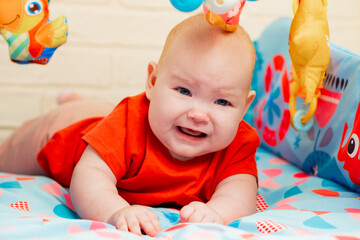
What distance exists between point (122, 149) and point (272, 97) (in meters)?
0.51

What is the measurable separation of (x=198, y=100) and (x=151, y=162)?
155 millimetres

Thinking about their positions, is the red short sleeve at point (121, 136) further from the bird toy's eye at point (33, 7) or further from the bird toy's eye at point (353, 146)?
the bird toy's eye at point (353, 146)

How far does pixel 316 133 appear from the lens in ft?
3.33

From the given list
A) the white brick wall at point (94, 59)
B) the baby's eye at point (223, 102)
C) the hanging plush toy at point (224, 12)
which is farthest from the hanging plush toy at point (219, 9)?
the white brick wall at point (94, 59)

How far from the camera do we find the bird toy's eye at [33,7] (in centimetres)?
70

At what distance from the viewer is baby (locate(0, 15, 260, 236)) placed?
771mm

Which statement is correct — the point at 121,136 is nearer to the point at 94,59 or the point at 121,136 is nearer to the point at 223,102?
the point at 223,102

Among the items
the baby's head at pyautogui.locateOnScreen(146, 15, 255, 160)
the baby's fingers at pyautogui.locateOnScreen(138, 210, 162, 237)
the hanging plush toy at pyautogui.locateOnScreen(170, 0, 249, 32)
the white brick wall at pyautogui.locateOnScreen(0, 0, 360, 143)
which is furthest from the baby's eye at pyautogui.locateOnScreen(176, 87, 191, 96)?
the white brick wall at pyautogui.locateOnScreen(0, 0, 360, 143)

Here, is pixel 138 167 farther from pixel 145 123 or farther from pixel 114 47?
pixel 114 47

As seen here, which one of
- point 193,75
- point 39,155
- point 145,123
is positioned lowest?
point 39,155

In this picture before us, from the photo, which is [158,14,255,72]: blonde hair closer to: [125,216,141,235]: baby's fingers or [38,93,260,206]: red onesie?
[38,93,260,206]: red onesie

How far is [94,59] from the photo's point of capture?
4.79 ft

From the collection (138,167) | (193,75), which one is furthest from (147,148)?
(193,75)

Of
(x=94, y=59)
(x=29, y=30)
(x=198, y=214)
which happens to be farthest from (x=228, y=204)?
(x=94, y=59)
